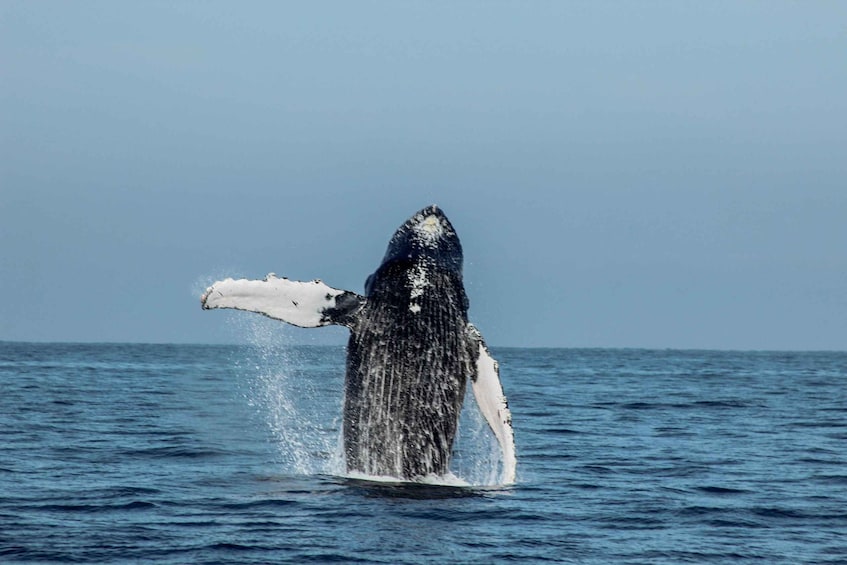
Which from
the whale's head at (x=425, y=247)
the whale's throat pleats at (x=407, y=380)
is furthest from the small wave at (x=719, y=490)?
the whale's head at (x=425, y=247)

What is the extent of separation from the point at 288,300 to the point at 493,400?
2469 mm

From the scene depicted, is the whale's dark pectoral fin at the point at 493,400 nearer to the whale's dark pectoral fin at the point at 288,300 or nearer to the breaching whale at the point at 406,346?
the breaching whale at the point at 406,346

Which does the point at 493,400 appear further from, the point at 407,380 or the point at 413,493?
the point at 413,493

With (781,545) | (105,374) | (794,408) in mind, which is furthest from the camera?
(105,374)

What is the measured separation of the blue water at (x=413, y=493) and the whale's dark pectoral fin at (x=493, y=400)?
420 millimetres

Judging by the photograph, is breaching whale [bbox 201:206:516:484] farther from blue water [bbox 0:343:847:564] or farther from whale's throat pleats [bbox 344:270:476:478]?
blue water [bbox 0:343:847:564]

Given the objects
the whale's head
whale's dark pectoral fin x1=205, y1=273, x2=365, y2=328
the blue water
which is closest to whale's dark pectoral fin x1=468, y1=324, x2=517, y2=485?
the blue water

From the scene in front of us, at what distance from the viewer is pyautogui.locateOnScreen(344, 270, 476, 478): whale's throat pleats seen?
12.7 meters

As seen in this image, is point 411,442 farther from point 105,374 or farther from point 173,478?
point 105,374

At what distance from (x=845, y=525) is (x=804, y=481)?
3.04 metres

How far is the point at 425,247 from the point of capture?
1361 cm

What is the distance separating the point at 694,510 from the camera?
1257cm

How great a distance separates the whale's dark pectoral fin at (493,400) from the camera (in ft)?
43.4

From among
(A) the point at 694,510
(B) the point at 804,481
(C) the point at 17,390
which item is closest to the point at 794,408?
(B) the point at 804,481
